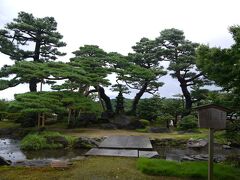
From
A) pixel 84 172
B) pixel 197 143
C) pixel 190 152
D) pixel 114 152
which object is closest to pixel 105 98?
pixel 197 143

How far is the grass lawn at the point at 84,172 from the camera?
25.1ft

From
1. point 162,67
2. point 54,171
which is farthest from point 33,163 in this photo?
point 162,67

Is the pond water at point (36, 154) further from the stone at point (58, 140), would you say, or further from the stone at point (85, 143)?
the stone at point (58, 140)

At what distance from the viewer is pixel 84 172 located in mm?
8148

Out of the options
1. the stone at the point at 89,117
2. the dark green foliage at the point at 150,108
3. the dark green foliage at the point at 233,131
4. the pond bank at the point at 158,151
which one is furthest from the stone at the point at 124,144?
the dark green foliage at the point at 150,108

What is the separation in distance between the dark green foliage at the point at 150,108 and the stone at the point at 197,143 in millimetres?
8690

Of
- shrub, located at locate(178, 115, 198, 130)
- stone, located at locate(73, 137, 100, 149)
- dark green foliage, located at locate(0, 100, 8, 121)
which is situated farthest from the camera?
dark green foliage, located at locate(0, 100, 8, 121)

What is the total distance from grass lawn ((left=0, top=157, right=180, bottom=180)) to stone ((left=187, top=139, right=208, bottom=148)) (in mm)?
8011

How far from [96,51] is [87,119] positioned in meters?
6.02

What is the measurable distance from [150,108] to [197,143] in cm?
984

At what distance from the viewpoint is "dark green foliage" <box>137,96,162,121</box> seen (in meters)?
26.3

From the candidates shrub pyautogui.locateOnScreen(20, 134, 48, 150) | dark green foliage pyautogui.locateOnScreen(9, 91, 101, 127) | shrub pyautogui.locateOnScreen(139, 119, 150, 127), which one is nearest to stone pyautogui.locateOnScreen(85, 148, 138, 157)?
shrub pyautogui.locateOnScreen(20, 134, 48, 150)

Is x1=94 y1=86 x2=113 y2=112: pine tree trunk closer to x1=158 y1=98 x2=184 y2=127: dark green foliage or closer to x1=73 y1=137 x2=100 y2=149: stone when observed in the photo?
x1=158 y1=98 x2=184 y2=127: dark green foliage

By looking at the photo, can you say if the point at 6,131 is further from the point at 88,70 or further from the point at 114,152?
the point at 114,152
